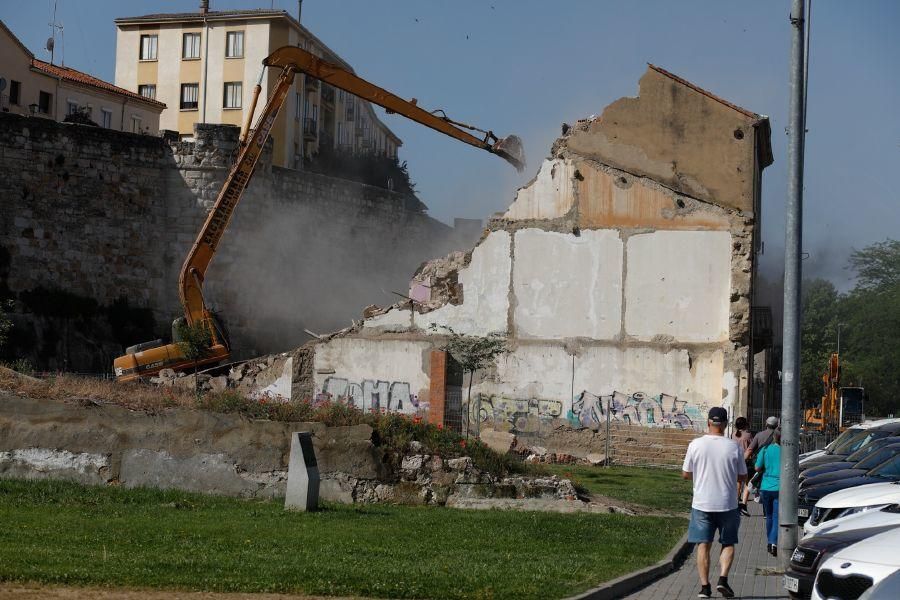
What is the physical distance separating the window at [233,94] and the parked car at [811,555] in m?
56.4

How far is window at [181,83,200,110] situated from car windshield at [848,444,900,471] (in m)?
51.4

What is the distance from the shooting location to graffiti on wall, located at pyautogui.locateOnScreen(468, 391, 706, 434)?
29.2 metres

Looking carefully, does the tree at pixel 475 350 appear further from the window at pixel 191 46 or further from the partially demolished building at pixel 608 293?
the window at pixel 191 46

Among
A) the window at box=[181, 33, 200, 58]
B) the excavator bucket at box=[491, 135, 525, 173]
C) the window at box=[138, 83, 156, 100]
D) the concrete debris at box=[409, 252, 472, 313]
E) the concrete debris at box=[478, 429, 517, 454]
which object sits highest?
the window at box=[181, 33, 200, 58]

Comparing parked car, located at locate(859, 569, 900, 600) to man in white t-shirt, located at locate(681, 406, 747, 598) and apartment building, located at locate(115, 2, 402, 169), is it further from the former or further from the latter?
apartment building, located at locate(115, 2, 402, 169)

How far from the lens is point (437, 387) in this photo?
3112 centimetres

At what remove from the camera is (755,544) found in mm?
15938

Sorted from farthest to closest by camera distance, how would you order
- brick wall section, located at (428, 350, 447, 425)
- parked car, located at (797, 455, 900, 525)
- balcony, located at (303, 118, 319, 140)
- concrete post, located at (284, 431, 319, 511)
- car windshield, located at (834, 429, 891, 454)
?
balcony, located at (303, 118, 319, 140)
brick wall section, located at (428, 350, 447, 425)
car windshield, located at (834, 429, 891, 454)
parked car, located at (797, 455, 900, 525)
concrete post, located at (284, 431, 319, 511)

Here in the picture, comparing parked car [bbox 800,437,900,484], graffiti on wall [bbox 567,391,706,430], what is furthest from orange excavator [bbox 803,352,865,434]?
parked car [bbox 800,437,900,484]

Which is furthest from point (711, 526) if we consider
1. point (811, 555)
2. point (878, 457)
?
point (878, 457)

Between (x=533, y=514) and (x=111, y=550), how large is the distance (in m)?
6.60

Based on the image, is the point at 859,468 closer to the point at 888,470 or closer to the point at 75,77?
the point at 888,470

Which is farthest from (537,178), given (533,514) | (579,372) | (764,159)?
(533,514)

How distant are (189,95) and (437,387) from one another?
3897 centimetres
